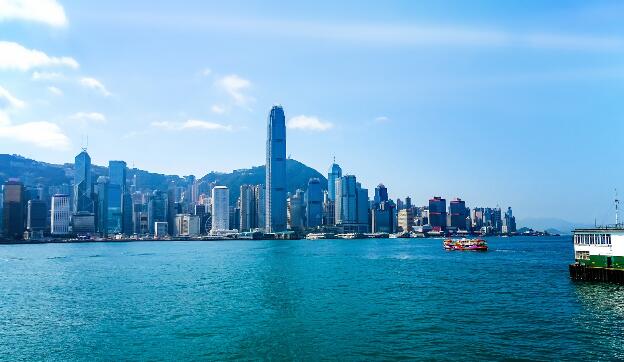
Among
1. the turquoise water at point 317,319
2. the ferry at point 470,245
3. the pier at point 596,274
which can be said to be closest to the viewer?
the turquoise water at point 317,319

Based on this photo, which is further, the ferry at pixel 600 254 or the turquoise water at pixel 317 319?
the ferry at pixel 600 254

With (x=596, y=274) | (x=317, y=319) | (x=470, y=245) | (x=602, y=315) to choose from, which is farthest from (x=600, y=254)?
(x=470, y=245)

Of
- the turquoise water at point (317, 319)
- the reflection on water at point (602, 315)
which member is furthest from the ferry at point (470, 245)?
the reflection on water at point (602, 315)

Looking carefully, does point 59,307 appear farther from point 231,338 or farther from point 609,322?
point 609,322

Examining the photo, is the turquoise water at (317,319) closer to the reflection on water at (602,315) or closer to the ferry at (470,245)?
the reflection on water at (602,315)

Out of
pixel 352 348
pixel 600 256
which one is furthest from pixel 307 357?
pixel 600 256

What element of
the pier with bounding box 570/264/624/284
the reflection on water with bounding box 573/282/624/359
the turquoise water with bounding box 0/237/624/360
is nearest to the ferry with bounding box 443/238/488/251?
the turquoise water with bounding box 0/237/624/360

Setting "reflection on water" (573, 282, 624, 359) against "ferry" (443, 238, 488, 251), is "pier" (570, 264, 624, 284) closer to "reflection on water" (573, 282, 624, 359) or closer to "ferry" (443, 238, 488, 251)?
"reflection on water" (573, 282, 624, 359)

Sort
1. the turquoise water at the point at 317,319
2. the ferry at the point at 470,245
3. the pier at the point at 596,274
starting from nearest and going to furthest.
→ 1. the turquoise water at the point at 317,319
2. the pier at the point at 596,274
3. the ferry at the point at 470,245
